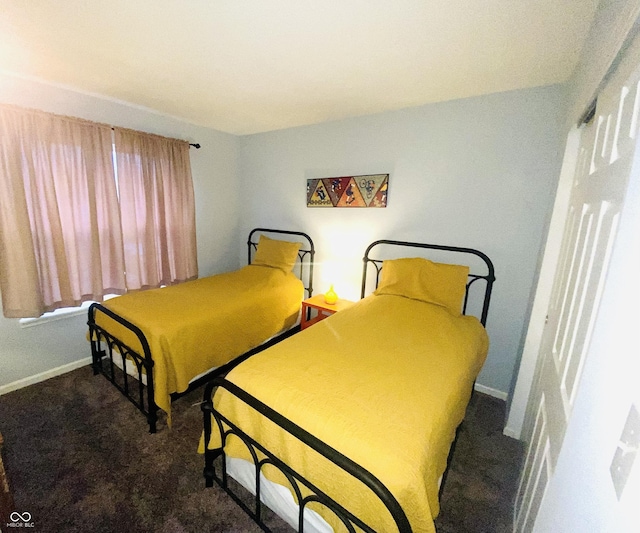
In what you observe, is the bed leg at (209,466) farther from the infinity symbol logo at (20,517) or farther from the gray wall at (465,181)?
the gray wall at (465,181)

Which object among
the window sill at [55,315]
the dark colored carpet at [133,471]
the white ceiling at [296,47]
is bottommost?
the dark colored carpet at [133,471]

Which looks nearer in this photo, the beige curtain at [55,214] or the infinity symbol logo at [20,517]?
the infinity symbol logo at [20,517]

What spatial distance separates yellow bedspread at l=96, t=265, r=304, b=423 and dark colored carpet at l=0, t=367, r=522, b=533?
30cm

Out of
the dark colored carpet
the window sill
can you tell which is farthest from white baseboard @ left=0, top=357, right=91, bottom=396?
the window sill

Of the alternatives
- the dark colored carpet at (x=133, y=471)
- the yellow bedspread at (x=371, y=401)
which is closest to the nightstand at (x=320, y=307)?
the yellow bedspread at (x=371, y=401)

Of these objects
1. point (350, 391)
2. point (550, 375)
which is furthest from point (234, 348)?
point (550, 375)

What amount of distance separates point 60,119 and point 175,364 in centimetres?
210

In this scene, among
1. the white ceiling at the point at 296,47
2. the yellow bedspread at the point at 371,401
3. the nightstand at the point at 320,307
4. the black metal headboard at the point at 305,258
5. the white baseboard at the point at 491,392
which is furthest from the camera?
the black metal headboard at the point at 305,258

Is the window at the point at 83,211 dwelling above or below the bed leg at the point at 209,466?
above

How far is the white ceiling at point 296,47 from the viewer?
4.16 ft

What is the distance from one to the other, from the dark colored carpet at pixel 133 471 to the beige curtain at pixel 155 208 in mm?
1198

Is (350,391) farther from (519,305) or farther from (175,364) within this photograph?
(519,305)

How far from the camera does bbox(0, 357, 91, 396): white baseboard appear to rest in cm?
215

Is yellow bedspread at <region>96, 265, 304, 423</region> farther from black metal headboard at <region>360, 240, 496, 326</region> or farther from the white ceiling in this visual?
the white ceiling
